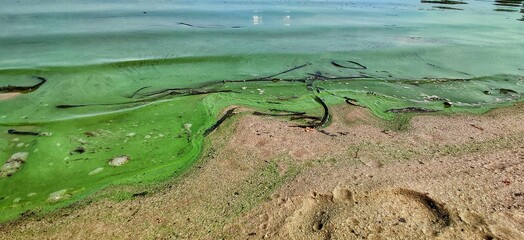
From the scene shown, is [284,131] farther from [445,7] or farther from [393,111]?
[445,7]

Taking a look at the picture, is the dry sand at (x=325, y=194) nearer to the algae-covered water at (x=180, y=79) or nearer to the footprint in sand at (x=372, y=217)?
the footprint in sand at (x=372, y=217)

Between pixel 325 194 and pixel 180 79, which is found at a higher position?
pixel 180 79

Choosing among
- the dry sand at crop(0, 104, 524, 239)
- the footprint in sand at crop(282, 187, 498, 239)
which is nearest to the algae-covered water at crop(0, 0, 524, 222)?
the dry sand at crop(0, 104, 524, 239)

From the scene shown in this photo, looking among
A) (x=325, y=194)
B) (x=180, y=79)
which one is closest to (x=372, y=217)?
(x=325, y=194)

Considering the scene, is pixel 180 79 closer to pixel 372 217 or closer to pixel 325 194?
pixel 325 194

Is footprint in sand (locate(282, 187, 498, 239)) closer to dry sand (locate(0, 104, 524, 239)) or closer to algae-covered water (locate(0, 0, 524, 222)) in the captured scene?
dry sand (locate(0, 104, 524, 239))
